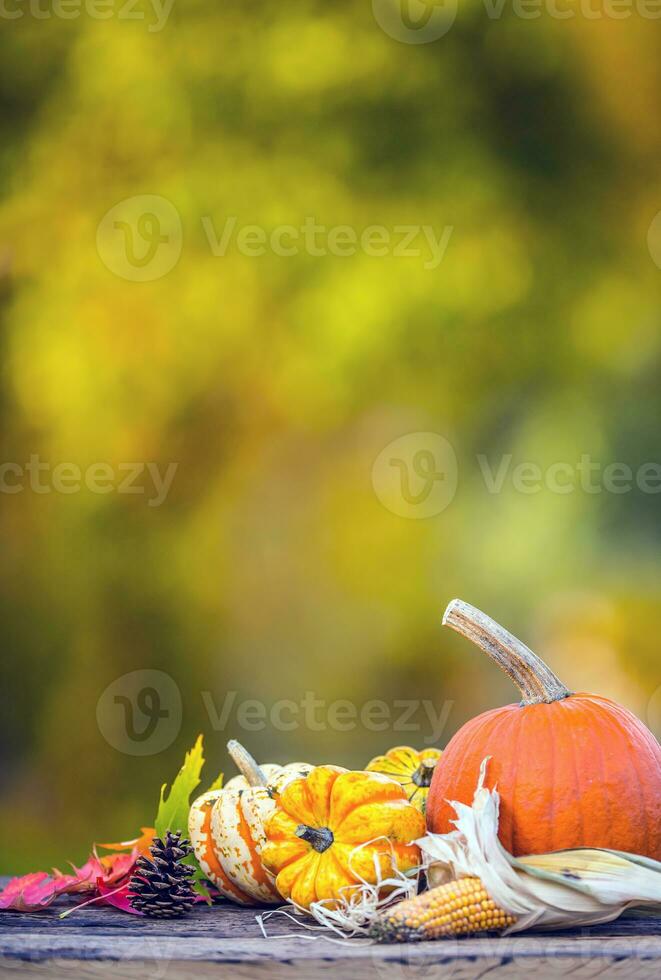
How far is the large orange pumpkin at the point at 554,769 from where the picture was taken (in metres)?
1.02

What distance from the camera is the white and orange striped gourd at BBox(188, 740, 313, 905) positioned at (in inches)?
42.6

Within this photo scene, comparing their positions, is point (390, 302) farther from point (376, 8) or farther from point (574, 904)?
point (574, 904)

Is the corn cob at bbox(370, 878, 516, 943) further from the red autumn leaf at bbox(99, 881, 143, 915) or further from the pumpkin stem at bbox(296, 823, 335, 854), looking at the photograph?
the red autumn leaf at bbox(99, 881, 143, 915)

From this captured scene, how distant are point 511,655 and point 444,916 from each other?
0.99 feet

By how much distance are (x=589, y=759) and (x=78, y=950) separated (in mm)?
492

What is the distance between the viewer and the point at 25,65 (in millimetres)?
2908

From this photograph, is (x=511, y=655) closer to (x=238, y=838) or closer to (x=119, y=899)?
(x=238, y=838)

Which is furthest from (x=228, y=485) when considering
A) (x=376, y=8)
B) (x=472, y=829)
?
(x=472, y=829)

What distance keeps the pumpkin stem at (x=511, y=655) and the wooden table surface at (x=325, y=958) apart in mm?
282

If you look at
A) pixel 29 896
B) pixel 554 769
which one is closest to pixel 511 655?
pixel 554 769

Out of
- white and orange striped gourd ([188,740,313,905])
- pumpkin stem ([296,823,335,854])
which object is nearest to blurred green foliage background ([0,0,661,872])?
white and orange striped gourd ([188,740,313,905])

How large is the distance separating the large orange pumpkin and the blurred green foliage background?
1533 millimetres

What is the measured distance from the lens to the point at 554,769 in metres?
1.03

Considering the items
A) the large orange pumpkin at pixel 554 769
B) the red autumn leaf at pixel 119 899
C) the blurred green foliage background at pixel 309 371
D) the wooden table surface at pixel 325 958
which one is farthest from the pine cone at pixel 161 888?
the blurred green foliage background at pixel 309 371
